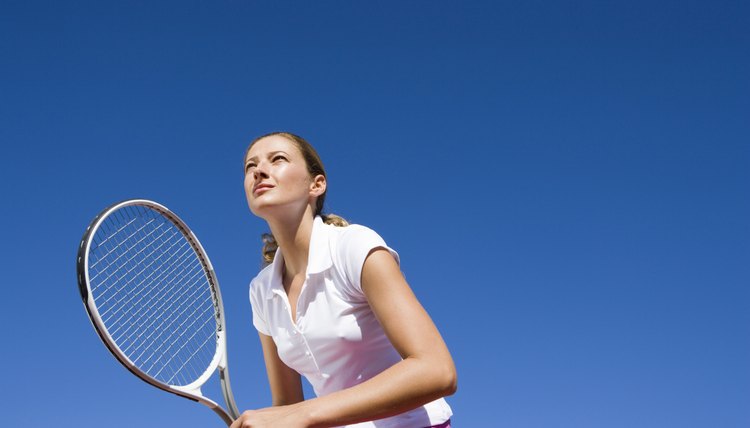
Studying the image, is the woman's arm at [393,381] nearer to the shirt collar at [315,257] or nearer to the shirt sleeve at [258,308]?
the shirt collar at [315,257]

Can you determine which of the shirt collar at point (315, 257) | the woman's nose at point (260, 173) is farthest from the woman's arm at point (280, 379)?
the woman's nose at point (260, 173)

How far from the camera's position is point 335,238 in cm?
436

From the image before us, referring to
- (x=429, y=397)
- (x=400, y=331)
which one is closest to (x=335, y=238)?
(x=400, y=331)

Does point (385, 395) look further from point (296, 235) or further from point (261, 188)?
point (261, 188)

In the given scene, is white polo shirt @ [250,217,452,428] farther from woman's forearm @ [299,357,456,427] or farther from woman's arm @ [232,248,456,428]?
woman's forearm @ [299,357,456,427]

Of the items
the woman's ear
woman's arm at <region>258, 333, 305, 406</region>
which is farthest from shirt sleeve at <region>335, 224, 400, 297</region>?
woman's arm at <region>258, 333, 305, 406</region>

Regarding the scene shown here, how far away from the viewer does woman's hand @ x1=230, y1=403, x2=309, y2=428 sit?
337cm

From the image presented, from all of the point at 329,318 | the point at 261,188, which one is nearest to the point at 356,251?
the point at 329,318

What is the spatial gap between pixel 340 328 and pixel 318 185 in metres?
1.09

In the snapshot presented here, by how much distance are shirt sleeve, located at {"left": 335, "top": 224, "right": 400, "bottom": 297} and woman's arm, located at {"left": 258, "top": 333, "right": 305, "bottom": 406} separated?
3.81 ft

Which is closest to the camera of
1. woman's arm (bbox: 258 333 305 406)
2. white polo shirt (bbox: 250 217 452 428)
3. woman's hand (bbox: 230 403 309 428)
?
woman's hand (bbox: 230 403 309 428)

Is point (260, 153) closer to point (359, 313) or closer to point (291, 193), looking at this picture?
point (291, 193)

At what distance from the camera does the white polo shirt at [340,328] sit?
13.4 ft

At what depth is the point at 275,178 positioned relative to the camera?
14.9 feet
